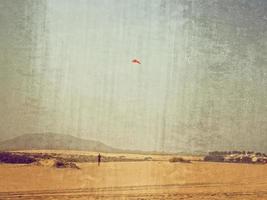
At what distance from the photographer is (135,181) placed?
16.5 feet

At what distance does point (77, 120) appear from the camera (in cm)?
495

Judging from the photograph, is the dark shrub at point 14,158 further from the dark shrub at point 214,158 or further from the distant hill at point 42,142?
the dark shrub at point 214,158

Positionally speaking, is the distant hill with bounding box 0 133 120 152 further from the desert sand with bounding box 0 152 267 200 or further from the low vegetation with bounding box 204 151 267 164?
the low vegetation with bounding box 204 151 267 164

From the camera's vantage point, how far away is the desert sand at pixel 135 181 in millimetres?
4754

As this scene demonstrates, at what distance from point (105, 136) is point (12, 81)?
3.81ft

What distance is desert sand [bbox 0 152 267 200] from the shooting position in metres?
4.75

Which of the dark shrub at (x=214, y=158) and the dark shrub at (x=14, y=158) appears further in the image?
the dark shrub at (x=214, y=158)

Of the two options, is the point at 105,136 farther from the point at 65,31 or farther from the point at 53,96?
the point at 65,31

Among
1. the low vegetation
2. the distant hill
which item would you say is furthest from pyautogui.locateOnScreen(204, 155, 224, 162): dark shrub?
the distant hill
